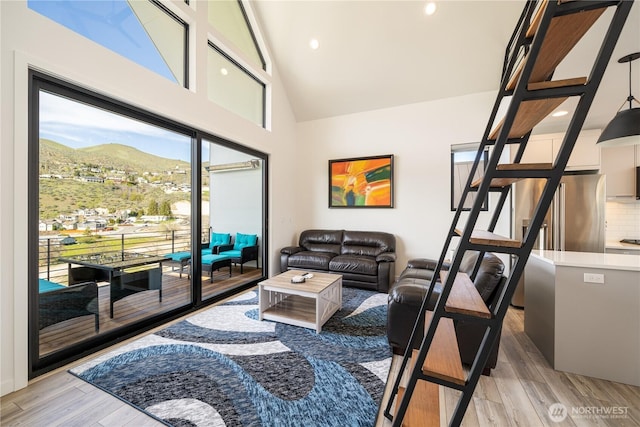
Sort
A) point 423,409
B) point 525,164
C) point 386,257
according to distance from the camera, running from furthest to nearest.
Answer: point 386,257, point 423,409, point 525,164

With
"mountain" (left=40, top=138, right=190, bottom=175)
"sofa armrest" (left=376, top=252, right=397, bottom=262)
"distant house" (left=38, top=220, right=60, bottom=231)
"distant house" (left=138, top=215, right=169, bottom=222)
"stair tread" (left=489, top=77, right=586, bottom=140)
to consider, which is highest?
"mountain" (left=40, top=138, right=190, bottom=175)

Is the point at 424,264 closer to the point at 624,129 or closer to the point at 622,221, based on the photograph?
the point at 624,129

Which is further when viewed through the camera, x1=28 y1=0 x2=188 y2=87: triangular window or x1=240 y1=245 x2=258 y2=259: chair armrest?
x1=240 y1=245 x2=258 y2=259: chair armrest

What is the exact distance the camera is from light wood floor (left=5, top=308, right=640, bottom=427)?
1539 mm

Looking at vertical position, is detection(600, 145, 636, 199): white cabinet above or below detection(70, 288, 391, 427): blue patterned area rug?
above

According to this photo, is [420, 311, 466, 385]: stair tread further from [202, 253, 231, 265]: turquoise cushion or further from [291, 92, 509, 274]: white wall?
[202, 253, 231, 265]: turquoise cushion

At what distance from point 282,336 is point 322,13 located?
4.38 metres

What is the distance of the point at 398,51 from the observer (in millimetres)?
3887

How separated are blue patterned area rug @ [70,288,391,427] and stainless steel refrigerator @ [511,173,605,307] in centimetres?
245

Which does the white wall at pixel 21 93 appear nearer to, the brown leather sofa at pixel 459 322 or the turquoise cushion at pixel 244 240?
the turquoise cushion at pixel 244 240

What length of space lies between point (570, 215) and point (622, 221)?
117cm

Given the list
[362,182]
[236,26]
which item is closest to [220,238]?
[362,182]

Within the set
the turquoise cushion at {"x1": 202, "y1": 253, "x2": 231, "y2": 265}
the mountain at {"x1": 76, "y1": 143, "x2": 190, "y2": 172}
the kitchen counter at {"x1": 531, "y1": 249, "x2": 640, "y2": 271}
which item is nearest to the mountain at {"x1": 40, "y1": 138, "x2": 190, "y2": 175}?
the mountain at {"x1": 76, "y1": 143, "x2": 190, "y2": 172}

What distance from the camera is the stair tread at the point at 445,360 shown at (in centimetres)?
96
